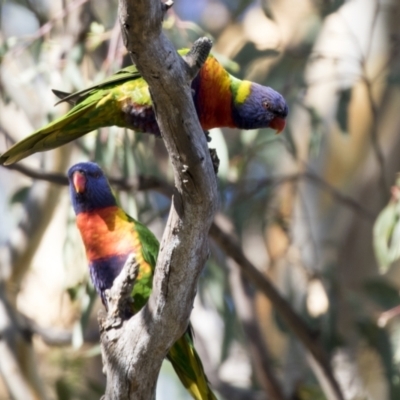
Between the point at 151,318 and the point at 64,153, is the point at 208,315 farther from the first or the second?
the point at 151,318

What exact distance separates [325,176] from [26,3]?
1.74 meters

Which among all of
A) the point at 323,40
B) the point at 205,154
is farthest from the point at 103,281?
the point at 323,40

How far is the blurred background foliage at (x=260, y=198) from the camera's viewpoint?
255 cm

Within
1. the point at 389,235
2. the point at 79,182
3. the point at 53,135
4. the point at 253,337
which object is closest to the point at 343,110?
the point at 389,235

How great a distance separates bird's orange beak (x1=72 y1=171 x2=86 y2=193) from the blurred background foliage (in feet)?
0.60

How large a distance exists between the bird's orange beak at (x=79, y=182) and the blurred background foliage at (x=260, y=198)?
184 mm

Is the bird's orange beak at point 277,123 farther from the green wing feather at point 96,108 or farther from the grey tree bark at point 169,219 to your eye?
the grey tree bark at point 169,219

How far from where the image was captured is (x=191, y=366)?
1.79 metres

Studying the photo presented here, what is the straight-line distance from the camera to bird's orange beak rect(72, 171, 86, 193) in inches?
82.5

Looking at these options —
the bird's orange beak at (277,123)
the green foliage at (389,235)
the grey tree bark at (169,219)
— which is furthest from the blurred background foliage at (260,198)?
the grey tree bark at (169,219)

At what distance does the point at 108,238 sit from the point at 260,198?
1238 millimetres

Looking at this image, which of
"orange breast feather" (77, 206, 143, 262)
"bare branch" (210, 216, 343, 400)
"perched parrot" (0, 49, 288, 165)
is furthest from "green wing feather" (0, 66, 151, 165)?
"bare branch" (210, 216, 343, 400)

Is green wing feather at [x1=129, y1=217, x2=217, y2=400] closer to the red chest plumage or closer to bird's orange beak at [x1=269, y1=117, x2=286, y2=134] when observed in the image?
the red chest plumage

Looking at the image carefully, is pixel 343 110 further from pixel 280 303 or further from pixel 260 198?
pixel 280 303
